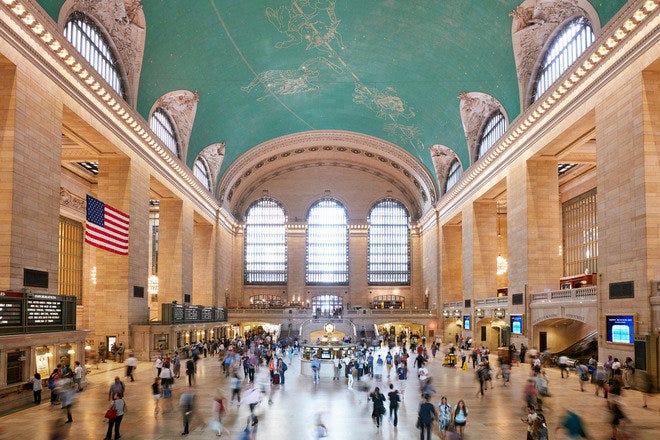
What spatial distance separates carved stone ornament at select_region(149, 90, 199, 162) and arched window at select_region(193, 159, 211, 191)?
3954 millimetres

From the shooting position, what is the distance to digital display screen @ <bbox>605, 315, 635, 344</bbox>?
18.9 m

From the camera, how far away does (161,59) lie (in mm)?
27391

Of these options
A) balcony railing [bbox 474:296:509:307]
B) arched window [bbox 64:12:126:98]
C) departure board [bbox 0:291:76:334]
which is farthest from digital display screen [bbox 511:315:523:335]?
arched window [bbox 64:12:126:98]

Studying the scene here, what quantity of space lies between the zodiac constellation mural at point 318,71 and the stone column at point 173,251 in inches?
326

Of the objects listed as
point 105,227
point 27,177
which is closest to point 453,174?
point 105,227

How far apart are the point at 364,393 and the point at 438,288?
1094 inches

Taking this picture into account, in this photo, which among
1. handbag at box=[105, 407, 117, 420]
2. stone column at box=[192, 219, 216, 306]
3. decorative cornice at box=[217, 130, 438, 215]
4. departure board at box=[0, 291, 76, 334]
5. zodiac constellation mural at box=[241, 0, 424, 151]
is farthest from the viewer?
decorative cornice at box=[217, 130, 438, 215]

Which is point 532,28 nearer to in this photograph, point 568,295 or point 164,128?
point 568,295

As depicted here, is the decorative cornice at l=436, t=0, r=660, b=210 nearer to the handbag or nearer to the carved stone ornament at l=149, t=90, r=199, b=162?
the carved stone ornament at l=149, t=90, r=199, b=162

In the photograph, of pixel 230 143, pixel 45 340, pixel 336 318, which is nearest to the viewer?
pixel 45 340

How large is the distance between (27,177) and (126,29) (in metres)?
9.59

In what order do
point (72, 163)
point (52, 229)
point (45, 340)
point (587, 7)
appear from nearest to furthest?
point (45, 340) < point (52, 229) < point (587, 7) < point (72, 163)

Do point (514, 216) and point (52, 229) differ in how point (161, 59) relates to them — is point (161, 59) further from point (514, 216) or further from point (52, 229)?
point (514, 216)

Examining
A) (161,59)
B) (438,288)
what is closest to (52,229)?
(161,59)
